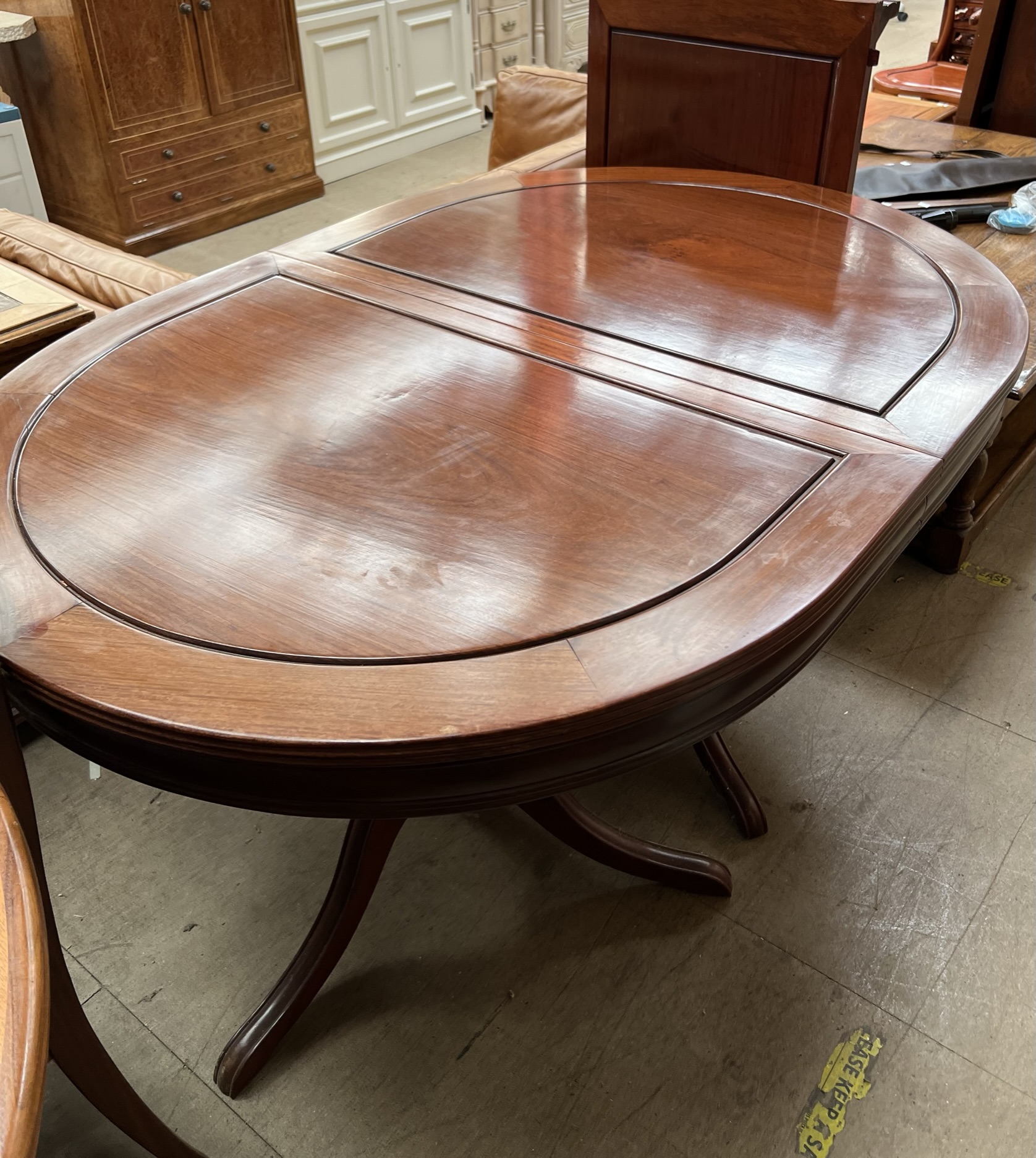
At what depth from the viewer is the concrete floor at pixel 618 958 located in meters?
1.15

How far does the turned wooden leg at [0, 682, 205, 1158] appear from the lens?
79cm

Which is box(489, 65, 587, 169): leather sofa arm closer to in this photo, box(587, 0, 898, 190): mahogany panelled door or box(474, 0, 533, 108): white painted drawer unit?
box(587, 0, 898, 190): mahogany panelled door

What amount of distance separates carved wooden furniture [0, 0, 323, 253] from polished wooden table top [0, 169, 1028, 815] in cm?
256

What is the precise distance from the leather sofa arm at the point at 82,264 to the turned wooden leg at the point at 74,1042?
42.1 inches

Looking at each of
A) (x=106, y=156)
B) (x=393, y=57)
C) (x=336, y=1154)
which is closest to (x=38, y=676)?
(x=336, y=1154)

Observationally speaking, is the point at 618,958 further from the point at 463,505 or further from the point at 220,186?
the point at 220,186

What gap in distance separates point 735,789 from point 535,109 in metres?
2.08

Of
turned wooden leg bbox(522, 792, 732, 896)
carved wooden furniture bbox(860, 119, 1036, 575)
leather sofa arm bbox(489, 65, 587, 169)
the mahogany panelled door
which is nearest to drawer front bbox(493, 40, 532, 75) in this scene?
leather sofa arm bbox(489, 65, 587, 169)

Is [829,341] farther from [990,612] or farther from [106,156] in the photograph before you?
[106,156]

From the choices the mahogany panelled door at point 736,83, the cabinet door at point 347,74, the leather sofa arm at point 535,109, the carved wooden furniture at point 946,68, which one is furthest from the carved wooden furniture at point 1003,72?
the cabinet door at point 347,74

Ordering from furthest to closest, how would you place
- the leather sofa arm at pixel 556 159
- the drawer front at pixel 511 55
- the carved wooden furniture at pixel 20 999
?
the drawer front at pixel 511 55, the leather sofa arm at pixel 556 159, the carved wooden furniture at pixel 20 999

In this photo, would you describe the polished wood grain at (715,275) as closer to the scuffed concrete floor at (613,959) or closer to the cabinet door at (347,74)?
the scuffed concrete floor at (613,959)

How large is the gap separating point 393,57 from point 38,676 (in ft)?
14.5

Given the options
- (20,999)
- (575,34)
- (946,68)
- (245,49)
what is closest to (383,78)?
(245,49)
